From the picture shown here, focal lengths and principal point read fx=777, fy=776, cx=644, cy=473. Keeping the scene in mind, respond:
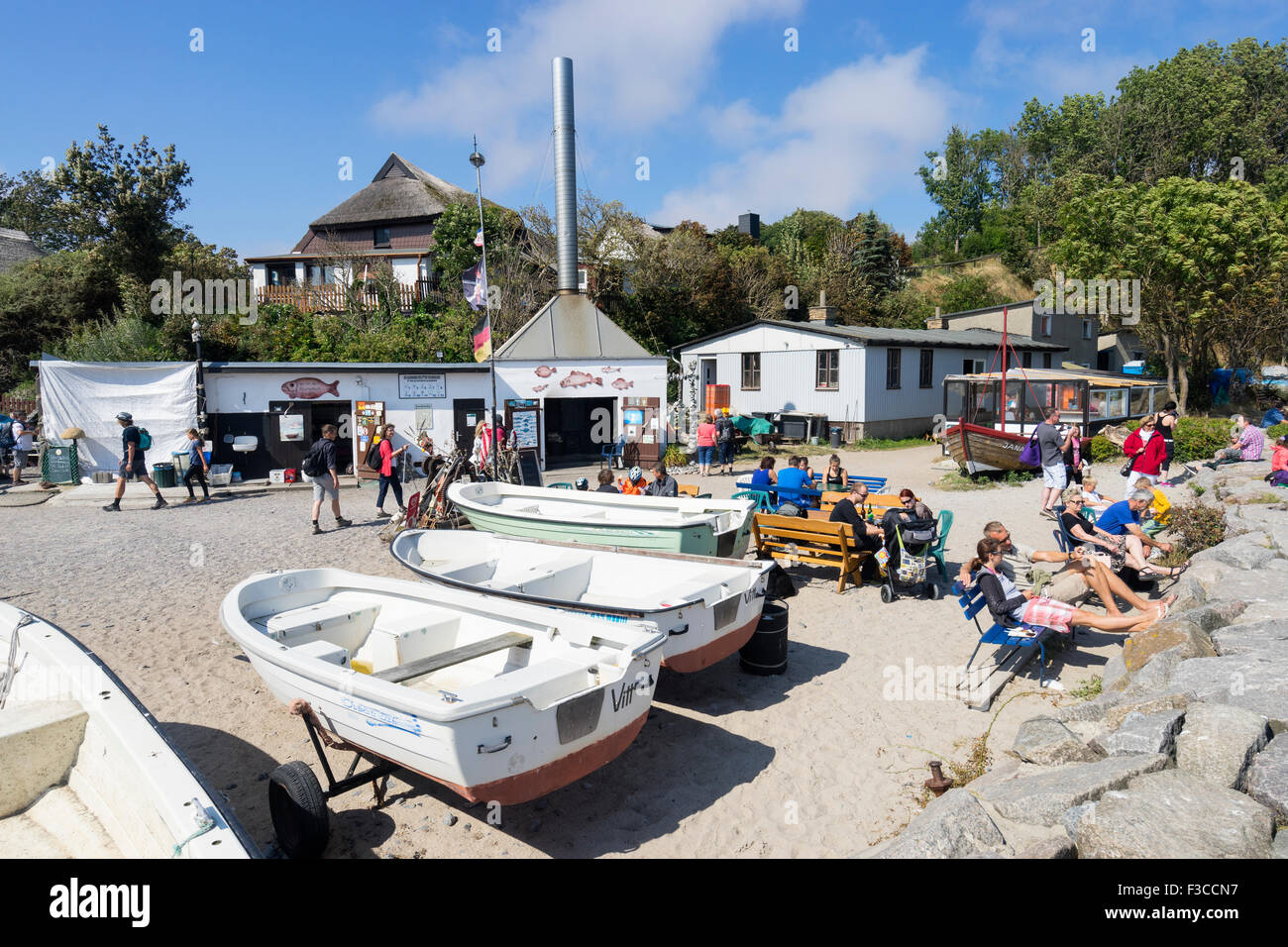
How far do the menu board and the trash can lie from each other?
5562 mm

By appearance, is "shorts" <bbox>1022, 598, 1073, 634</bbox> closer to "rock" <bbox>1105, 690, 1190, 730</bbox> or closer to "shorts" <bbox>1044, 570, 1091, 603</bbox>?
"shorts" <bbox>1044, 570, 1091, 603</bbox>

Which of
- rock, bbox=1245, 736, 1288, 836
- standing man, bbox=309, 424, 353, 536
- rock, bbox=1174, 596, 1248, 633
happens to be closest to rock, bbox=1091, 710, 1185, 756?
rock, bbox=1245, 736, 1288, 836

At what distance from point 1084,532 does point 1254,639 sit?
2.86m

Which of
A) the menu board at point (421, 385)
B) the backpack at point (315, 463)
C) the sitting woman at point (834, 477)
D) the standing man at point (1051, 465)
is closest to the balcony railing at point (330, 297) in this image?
the menu board at point (421, 385)

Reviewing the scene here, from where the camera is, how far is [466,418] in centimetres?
2091

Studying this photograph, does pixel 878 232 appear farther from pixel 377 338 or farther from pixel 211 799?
pixel 211 799

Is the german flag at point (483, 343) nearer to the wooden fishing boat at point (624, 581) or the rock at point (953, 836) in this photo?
the wooden fishing boat at point (624, 581)

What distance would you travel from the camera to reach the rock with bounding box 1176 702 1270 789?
13.2 feet

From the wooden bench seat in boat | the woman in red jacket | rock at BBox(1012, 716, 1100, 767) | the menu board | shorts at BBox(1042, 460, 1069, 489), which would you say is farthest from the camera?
the menu board

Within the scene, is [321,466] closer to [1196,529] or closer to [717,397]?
[1196,529]

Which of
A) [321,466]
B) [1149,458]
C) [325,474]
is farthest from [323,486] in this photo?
[1149,458]

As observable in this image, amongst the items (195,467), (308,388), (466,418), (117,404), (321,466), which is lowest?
(195,467)

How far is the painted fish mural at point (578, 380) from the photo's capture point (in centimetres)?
2183
